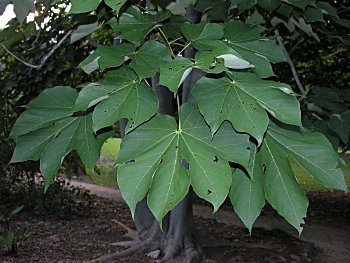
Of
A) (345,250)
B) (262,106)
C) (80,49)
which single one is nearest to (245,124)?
(262,106)

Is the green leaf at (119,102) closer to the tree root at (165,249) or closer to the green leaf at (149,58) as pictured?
the green leaf at (149,58)

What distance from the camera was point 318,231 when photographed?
720cm

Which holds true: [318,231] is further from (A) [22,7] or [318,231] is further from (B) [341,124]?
(A) [22,7]

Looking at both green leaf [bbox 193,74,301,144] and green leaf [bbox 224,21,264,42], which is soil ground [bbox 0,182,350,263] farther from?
green leaf [bbox 193,74,301,144]

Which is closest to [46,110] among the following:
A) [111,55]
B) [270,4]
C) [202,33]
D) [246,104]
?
[111,55]

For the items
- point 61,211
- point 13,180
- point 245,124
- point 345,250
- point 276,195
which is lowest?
point 345,250

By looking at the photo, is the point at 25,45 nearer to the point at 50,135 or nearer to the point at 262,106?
the point at 50,135

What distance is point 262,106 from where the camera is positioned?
118 centimetres

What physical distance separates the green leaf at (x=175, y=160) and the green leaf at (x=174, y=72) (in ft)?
0.37

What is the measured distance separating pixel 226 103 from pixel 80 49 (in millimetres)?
4402

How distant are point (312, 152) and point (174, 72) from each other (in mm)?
453

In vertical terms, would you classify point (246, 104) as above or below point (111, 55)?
below

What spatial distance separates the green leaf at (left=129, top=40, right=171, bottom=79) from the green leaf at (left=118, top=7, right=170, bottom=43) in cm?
5

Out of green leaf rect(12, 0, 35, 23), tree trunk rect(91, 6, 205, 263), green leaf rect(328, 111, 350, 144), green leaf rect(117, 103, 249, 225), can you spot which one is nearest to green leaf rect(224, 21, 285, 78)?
green leaf rect(117, 103, 249, 225)
